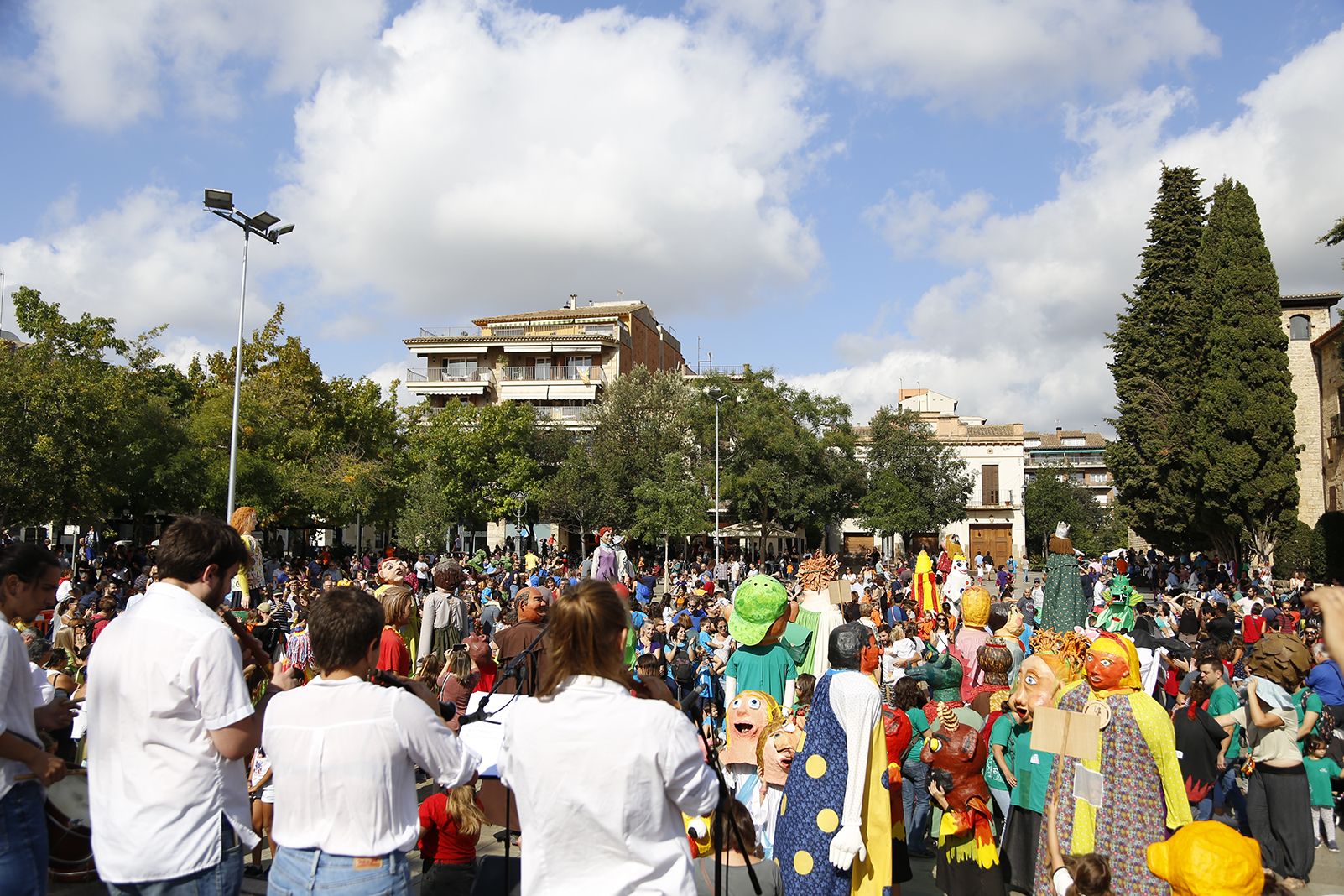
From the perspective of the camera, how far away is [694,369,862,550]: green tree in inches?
1491

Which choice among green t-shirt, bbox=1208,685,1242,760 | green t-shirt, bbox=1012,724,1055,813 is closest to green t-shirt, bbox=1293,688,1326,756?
green t-shirt, bbox=1208,685,1242,760

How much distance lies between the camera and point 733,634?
19.5ft

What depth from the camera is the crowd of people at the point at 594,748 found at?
8.27ft

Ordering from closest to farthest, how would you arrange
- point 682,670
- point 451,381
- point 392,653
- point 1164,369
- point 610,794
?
point 610,794, point 392,653, point 682,670, point 1164,369, point 451,381

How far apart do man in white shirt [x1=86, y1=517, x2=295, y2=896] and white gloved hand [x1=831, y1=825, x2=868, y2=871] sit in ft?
7.23

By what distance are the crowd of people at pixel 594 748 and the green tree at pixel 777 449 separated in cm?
2941

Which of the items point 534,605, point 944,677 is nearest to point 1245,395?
point 944,677

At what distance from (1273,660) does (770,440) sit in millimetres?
30936

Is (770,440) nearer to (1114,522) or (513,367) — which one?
(513,367)

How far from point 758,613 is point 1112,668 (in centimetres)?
212

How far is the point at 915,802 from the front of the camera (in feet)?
21.4

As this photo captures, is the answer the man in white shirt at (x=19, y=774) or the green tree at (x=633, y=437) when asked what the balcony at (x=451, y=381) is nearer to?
the green tree at (x=633, y=437)

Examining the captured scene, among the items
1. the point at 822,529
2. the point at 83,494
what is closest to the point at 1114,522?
the point at 822,529

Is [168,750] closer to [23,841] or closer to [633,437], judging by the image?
[23,841]
